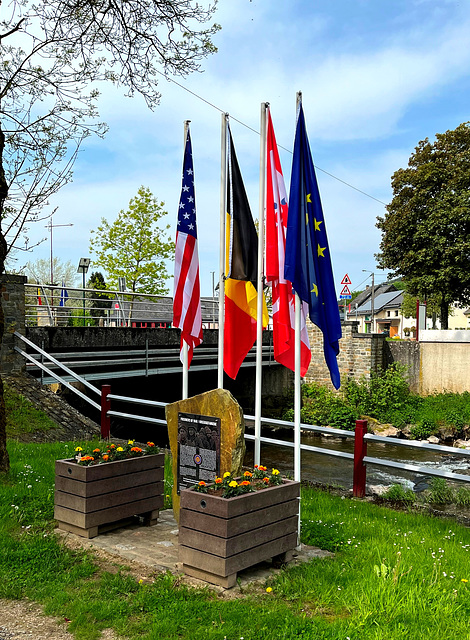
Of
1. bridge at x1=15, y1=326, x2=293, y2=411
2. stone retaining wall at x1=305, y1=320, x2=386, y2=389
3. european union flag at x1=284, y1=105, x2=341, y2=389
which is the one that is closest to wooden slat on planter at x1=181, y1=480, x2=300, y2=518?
european union flag at x1=284, y1=105, x2=341, y2=389

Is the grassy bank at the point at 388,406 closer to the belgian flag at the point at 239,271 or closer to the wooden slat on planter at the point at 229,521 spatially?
the belgian flag at the point at 239,271

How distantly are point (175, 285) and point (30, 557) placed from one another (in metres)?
3.38

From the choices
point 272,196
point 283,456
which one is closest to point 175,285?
point 272,196

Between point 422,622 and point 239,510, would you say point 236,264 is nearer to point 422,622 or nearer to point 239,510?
point 239,510

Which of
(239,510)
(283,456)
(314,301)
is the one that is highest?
(314,301)

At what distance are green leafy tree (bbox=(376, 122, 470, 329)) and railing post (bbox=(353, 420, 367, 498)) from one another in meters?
22.5

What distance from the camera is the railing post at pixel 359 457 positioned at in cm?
717

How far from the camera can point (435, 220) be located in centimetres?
2833

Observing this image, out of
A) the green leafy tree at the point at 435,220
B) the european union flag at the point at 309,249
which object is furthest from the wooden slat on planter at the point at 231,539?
the green leafy tree at the point at 435,220

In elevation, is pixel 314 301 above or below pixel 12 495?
above

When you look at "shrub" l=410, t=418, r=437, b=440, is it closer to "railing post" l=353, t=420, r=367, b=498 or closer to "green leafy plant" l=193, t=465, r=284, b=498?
"railing post" l=353, t=420, r=367, b=498

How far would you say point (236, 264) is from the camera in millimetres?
6684

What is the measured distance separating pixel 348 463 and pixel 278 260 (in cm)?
1316

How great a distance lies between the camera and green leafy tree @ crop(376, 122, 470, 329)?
28.1 m
